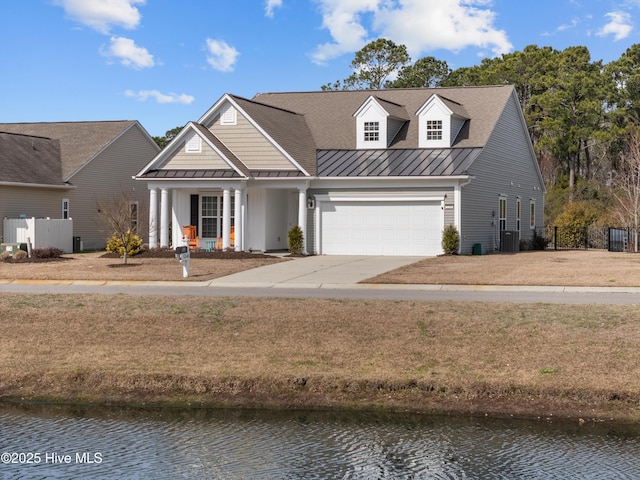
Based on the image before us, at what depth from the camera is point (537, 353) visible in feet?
43.9

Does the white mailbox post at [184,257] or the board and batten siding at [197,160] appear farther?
the board and batten siding at [197,160]

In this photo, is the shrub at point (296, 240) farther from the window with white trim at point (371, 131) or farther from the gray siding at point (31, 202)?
the gray siding at point (31, 202)

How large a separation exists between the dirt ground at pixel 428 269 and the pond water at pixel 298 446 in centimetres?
1165

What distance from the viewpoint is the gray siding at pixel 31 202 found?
37.5m

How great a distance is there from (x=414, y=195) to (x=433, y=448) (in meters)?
24.2

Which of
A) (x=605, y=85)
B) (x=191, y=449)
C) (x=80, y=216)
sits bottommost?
(x=191, y=449)

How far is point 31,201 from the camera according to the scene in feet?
128

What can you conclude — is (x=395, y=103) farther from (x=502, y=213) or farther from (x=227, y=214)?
(x=227, y=214)

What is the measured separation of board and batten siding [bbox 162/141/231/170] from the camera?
3438cm

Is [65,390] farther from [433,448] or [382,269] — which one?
[382,269]

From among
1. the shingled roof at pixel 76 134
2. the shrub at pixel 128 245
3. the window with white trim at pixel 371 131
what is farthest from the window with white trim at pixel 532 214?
the shingled roof at pixel 76 134

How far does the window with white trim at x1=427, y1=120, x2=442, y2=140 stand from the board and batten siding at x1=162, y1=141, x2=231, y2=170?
28.8ft

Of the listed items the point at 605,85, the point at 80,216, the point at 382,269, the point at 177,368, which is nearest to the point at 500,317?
the point at 177,368

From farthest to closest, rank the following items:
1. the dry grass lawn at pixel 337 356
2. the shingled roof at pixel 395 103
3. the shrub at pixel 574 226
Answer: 1. the shrub at pixel 574 226
2. the shingled roof at pixel 395 103
3. the dry grass lawn at pixel 337 356
